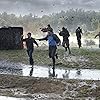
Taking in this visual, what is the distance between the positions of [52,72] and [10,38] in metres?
11.7

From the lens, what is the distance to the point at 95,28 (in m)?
134

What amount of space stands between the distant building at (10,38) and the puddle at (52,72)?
27.2ft

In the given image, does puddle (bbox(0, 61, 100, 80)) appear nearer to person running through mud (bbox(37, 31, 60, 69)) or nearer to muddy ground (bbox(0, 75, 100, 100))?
person running through mud (bbox(37, 31, 60, 69))

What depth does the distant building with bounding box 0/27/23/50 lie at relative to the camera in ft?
95.2

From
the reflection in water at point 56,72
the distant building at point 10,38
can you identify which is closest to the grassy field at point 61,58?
the distant building at point 10,38

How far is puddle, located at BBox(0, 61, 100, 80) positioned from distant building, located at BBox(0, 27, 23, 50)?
8282 millimetres

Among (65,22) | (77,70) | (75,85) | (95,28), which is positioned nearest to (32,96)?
(75,85)

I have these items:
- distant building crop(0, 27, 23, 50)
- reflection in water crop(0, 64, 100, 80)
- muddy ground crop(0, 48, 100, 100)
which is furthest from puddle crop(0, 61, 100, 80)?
distant building crop(0, 27, 23, 50)

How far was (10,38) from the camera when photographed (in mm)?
29594

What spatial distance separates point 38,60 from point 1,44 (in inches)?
232

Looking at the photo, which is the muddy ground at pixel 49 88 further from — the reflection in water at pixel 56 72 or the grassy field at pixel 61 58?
the grassy field at pixel 61 58

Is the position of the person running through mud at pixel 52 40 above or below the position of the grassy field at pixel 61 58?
above

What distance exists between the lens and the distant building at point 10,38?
95.2ft

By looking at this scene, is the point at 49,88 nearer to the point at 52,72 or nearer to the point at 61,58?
the point at 52,72
